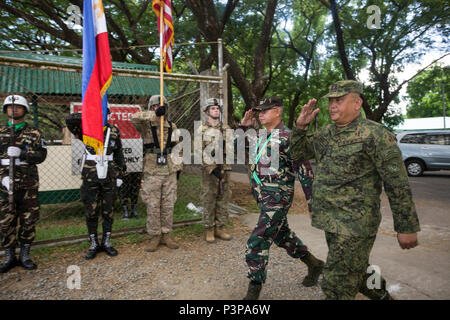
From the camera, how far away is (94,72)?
3.36m

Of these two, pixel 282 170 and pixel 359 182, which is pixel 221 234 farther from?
pixel 359 182

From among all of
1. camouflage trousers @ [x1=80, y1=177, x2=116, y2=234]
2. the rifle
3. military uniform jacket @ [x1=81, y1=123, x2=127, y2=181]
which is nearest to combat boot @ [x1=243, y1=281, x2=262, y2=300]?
camouflage trousers @ [x1=80, y1=177, x2=116, y2=234]

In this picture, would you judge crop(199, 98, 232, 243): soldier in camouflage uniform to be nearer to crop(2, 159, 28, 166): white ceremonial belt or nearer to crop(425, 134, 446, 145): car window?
crop(2, 159, 28, 166): white ceremonial belt

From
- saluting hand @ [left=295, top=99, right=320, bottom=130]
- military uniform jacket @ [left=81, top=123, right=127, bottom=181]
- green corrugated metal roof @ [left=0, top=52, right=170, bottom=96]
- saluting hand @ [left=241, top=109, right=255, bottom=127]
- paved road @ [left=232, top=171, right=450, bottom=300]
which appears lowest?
paved road @ [left=232, top=171, right=450, bottom=300]

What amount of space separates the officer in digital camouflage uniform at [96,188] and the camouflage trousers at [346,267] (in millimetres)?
2941

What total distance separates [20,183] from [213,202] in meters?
2.54

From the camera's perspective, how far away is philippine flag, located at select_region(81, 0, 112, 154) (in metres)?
3.31

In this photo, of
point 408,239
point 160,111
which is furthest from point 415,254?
point 160,111

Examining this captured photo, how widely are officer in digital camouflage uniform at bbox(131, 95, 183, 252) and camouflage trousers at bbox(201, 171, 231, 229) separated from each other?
0.50 metres

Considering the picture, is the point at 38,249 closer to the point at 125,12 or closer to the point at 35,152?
the point at 35,152

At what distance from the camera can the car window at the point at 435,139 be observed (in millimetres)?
11892

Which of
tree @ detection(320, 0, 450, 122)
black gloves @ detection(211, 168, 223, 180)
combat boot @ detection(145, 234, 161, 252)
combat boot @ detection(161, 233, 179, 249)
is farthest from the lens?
tree @ detection(320, 0, 450, 122)

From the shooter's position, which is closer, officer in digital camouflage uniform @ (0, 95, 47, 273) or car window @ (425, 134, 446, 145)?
officer in digital camouflage uniform @ (0, 95, 47, 273)
